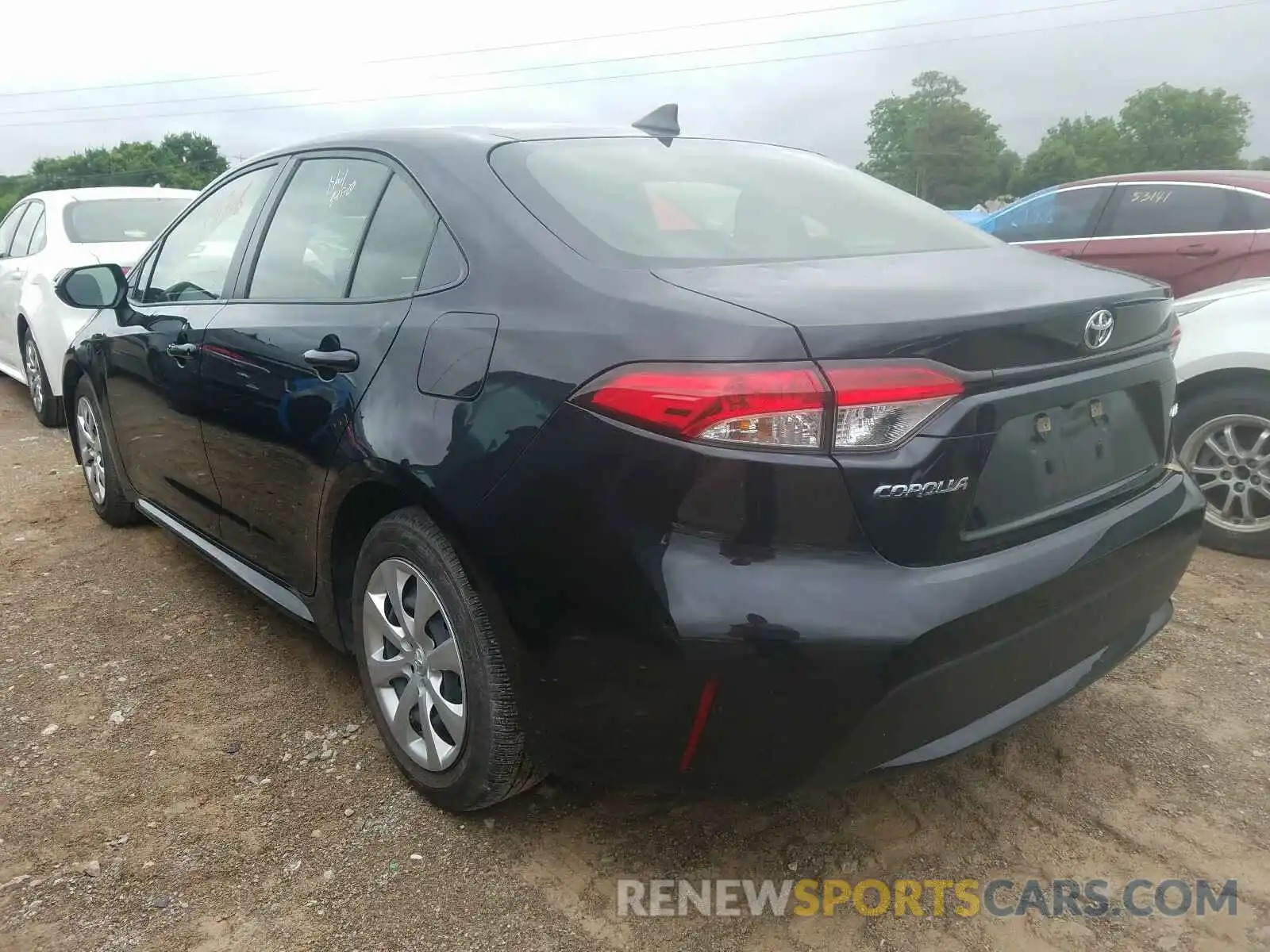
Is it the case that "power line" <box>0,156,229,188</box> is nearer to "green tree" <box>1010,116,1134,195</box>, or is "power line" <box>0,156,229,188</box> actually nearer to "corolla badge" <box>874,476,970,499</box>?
"green tree" <box>1010,116,1134,195</box>

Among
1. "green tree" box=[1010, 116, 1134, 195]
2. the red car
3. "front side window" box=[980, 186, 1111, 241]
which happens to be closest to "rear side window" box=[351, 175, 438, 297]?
the red car

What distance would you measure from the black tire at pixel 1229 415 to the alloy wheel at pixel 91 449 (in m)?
4.52

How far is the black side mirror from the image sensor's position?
3.77 meters

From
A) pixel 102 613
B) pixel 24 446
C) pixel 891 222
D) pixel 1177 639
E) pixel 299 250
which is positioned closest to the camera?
pixel 891 222

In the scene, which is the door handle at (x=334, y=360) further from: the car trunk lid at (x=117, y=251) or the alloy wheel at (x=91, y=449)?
the car trunk lid at (x=117, y=251)

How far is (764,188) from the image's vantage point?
255cm

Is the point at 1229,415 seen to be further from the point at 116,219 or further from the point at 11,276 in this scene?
the point at 11,276

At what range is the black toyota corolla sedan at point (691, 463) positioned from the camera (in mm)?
Answer: 1681

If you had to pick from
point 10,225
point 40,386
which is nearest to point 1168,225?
point 40,386

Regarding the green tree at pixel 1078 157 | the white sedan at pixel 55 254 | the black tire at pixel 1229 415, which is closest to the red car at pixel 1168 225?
the black tire at pixel 1229 415

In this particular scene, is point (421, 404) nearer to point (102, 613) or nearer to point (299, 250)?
point (299, 250)

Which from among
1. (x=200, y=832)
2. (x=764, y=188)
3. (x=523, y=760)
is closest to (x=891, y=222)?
(x=764, y=188)

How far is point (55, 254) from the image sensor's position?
618cm

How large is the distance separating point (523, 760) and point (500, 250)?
43.2 inches
